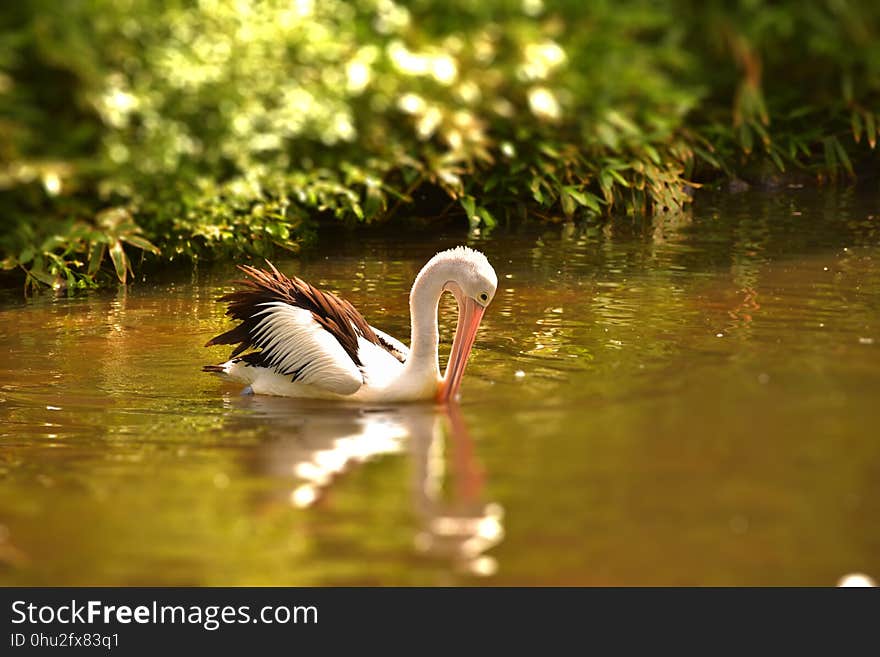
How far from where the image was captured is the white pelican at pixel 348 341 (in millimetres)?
5430

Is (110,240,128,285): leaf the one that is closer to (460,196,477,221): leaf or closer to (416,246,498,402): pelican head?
(460,196,477,221): leaf

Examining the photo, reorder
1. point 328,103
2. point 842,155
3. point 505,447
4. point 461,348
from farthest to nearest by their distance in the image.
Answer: point 842,155 → point 328,103 → point 461,348 → point 505,447

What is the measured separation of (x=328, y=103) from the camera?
7.93 metres

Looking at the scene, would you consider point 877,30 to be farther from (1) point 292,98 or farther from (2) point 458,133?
(1) point 292,98

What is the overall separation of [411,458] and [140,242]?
12.6ft

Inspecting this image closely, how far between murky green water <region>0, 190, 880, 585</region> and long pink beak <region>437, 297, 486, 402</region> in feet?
0.29

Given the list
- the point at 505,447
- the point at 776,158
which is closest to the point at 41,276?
the point at 505,447

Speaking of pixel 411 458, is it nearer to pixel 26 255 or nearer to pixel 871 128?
pixel 26 255

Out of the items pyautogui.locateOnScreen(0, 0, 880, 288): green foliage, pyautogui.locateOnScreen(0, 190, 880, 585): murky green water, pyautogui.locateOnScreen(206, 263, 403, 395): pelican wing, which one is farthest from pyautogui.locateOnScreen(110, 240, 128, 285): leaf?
pyautogui.locateOnScreen(206, 263, 403, 395): pelican wing

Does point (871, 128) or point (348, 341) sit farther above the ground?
point (871, 128)

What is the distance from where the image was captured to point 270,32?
25.5ft

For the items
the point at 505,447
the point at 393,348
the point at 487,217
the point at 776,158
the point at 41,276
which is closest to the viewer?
the point at 505,447

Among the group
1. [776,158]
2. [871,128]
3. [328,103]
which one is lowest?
[776,158]
